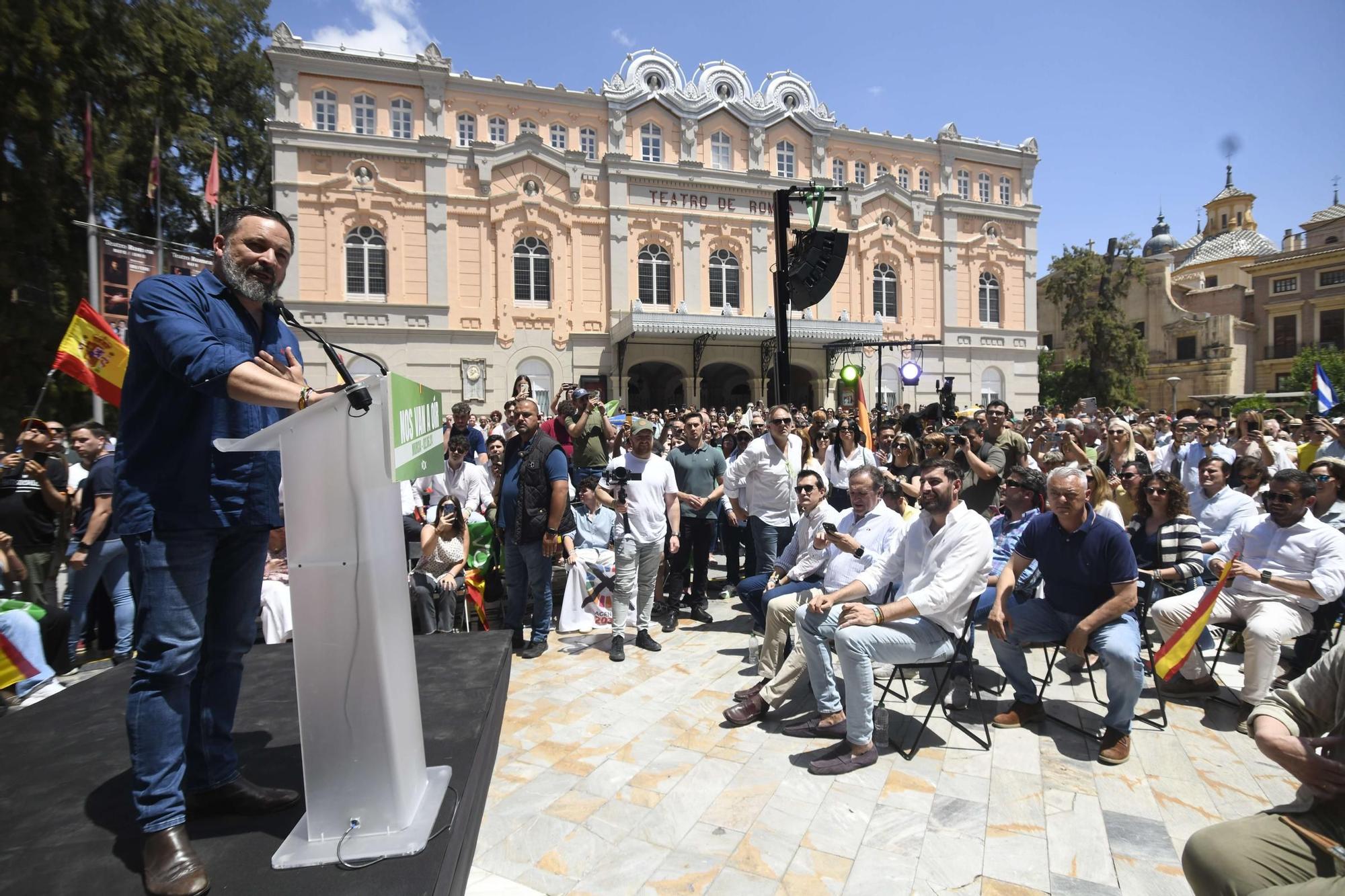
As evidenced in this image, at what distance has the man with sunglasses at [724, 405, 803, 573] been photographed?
6.36 meters

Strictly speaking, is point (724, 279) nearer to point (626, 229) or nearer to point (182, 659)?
point (626, 229)

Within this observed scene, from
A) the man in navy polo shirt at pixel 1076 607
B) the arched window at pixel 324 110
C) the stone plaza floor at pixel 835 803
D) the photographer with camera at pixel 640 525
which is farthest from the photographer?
the arched window at pixel 324 110

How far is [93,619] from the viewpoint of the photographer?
5.75 meters

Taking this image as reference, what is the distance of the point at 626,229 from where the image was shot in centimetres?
2522

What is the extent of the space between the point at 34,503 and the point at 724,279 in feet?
77.2

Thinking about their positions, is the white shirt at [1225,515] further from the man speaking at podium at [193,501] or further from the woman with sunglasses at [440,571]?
the man speaking at podium at [193,501]

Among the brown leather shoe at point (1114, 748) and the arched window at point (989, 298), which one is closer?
the brown leather shoe at point (1114, 748)

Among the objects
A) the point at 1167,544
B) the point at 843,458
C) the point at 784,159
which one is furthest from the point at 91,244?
the point at 784,159

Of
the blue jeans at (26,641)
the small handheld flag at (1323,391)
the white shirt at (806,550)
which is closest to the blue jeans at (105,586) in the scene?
the blue jeans at (26,641)

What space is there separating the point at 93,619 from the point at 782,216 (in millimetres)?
7242

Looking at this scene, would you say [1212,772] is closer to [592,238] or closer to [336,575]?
[336,575]

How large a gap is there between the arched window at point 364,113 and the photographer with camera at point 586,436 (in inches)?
810

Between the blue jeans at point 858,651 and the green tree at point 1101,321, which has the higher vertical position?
the green tree at point 1101,321

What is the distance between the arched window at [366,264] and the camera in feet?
74.5
